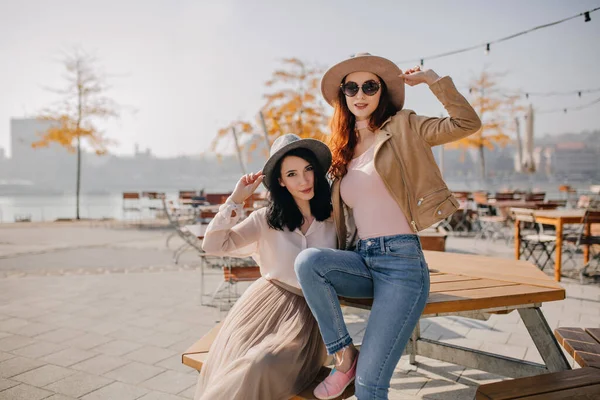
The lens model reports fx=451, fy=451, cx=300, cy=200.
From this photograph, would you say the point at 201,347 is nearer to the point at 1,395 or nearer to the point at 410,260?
the point at 410,260

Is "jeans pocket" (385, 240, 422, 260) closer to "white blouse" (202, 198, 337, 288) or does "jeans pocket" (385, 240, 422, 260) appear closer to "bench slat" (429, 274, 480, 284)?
"white blouse" (202, 198, 337, 288)

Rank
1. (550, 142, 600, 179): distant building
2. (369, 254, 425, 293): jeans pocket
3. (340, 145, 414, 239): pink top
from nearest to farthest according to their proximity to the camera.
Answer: (369, 254, 425, 293): jeans pocket < (340, 145, 414, 239): pink top < (550, 142, 600, 179): distant building

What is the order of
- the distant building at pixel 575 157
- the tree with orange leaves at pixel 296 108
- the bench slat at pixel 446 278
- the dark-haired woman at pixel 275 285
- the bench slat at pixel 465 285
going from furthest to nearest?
the distant building at pixel 575 157 < the tree with orange leaves at pixel 296 108 < the bench slat at pixel 446 278 < the bench slat at pixel 465 285 < the dark-haired woman at pixel 275 285

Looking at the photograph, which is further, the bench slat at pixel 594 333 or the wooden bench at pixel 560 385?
the bench slat at pixel 594 333

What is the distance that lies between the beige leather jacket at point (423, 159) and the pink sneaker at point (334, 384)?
72 cm

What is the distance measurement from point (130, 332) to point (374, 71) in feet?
10.7

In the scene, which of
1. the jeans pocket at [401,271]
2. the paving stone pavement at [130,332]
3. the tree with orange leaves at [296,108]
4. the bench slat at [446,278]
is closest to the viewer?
the jeans pocket at [401,271]

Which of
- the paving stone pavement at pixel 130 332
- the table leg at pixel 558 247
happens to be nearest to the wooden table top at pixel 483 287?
the paving stone pavement at pixel 130 332

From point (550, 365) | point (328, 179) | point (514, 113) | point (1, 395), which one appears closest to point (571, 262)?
point (550, 365)

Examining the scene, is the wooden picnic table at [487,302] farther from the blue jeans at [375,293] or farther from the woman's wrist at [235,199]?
the woman's wrist at [235,199]

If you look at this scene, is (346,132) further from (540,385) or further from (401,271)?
(540,385)

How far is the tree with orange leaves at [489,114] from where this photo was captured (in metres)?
19.9

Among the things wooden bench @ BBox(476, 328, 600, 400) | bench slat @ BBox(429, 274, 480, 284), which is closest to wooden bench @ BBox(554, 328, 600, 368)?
wooden bench @ BBox(476, 328, 600, 400)

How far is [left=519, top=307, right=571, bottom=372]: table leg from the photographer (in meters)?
2.39
